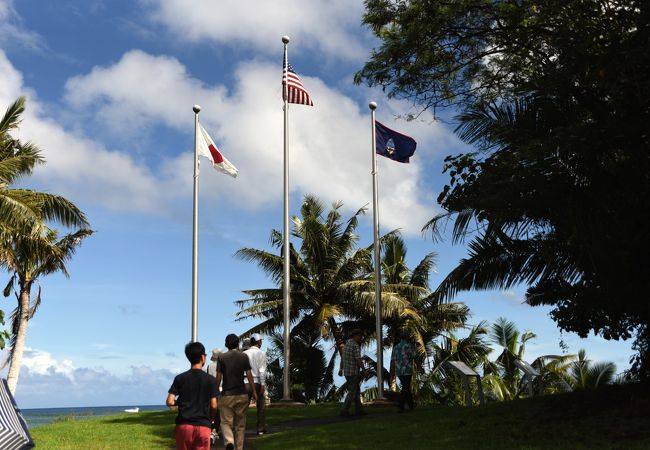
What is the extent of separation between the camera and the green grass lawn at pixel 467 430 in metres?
11.7

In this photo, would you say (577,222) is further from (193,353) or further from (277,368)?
(277,368)

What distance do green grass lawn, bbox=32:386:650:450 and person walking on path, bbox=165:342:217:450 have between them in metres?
5.23

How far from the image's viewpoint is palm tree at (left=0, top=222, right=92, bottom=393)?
27.5m

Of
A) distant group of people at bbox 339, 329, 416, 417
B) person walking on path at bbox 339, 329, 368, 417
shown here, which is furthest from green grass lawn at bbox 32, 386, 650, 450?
person walking on path at bbox 339, 329, 368, 417

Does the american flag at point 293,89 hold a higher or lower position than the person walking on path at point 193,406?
higher

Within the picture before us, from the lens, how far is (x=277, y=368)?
33250mm

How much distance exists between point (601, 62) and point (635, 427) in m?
5.96

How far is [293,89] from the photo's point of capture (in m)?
24.8

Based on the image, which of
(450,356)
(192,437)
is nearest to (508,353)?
(450,356)

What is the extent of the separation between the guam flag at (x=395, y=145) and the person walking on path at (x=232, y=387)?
1521 cm

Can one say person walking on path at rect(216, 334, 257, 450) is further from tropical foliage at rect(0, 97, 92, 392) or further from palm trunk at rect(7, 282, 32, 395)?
palm trunk at rect(7, 282, 32, 395)

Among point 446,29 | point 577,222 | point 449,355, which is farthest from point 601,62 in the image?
point 449,355

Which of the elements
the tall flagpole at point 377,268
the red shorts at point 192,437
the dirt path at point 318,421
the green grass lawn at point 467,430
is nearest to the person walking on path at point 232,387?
the green grass lawn at point 467,430

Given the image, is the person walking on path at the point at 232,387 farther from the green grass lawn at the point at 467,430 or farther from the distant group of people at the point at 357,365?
the distant group of people at the point at 357,365
